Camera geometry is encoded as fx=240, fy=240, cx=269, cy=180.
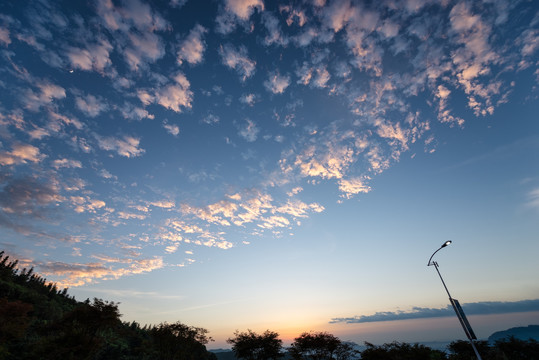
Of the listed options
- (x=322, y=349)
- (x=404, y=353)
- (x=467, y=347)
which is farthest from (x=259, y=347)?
(x=467, y=347)

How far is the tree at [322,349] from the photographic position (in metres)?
57.4

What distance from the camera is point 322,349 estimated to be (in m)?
57.4

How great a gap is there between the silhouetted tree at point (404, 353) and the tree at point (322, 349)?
10.6 meters

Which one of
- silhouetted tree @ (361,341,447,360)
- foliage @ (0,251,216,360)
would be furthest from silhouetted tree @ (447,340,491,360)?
foliage @ (0,251,216,360)

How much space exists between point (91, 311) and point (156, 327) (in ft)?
70.0

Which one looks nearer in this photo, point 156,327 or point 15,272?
point 156,327

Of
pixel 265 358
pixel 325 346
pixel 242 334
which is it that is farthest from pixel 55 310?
pixel 325 346

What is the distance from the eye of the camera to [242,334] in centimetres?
6091

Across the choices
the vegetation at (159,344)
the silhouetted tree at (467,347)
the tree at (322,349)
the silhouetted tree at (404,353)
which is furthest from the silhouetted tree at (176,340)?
the silhouetted tree at (467,347)

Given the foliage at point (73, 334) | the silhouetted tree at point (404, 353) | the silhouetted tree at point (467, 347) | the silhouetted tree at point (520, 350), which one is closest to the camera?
the foliage at point (73, 334)

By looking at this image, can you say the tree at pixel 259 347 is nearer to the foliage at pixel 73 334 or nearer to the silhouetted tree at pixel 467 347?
the foliage at pixel 73 334

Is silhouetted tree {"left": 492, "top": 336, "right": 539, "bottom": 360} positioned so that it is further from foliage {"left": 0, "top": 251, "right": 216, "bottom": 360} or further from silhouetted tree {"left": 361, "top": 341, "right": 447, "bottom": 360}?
foliage {"left": 0, "top": 251, "right": 216, "bottom": 360}

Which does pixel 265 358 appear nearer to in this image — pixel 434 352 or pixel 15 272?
pixel 434 352

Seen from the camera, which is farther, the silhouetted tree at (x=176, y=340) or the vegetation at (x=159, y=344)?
the silhouetted tree at (x=176, y=340)
